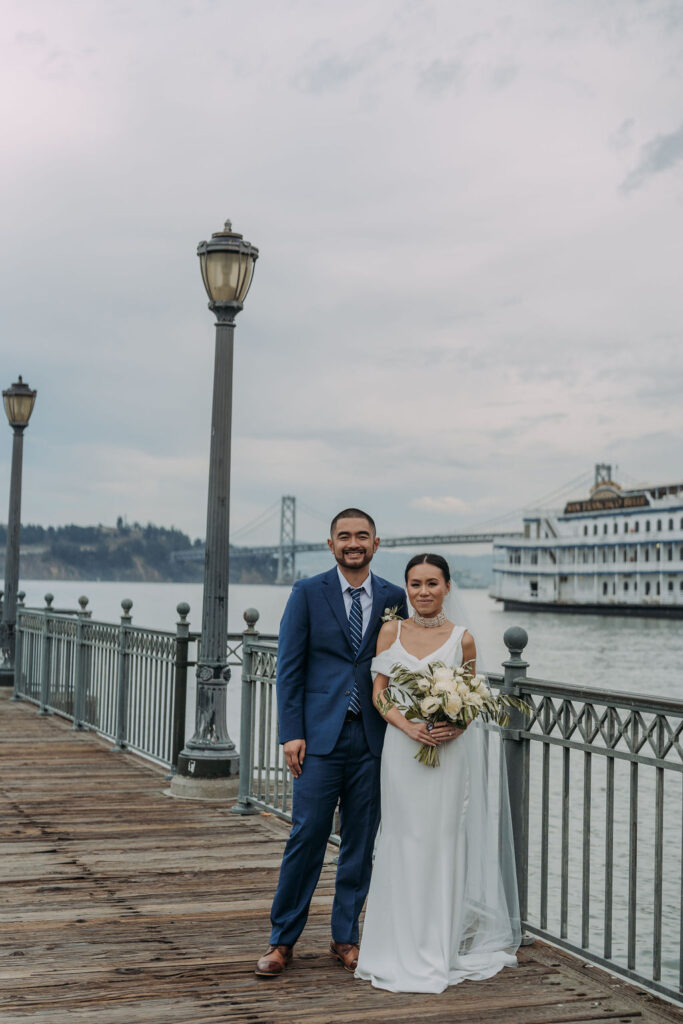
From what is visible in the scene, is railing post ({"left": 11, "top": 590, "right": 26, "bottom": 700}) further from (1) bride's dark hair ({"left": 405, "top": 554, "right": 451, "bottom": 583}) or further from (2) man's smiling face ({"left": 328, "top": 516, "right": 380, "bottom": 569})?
(1) bride's dark hair ({"left": 405, "top": 554, "right": 451, "bottom": 583})

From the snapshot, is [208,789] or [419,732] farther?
[208,789]

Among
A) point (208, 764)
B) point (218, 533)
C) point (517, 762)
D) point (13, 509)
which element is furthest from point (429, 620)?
point (13, 509)

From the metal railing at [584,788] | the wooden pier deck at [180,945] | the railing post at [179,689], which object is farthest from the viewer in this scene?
the railing post at [179,689]

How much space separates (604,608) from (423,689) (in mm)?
85549

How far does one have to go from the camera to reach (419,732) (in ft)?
14.2

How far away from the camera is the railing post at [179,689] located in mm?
8938

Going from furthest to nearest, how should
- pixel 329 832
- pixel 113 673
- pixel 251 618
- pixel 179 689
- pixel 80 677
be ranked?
pixel 80 677
pixel 113 673
pixel 179 689
pixel 251 618
pixel 329 832

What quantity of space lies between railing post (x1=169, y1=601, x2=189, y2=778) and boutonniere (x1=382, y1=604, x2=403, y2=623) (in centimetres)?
454

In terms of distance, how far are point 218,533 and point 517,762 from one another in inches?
154

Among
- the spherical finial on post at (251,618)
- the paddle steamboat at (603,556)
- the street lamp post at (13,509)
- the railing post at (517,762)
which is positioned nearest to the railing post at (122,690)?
the spherical finial on post at (251,618)

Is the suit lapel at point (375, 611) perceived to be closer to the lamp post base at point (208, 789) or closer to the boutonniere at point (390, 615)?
the boutonniere at point (390, 615)

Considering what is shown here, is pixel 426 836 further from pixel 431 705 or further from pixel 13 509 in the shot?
pixel 13 509

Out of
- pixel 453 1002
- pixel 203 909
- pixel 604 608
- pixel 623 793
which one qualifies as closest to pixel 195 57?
pixel 203 909

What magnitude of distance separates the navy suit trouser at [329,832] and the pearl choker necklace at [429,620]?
472 mm
